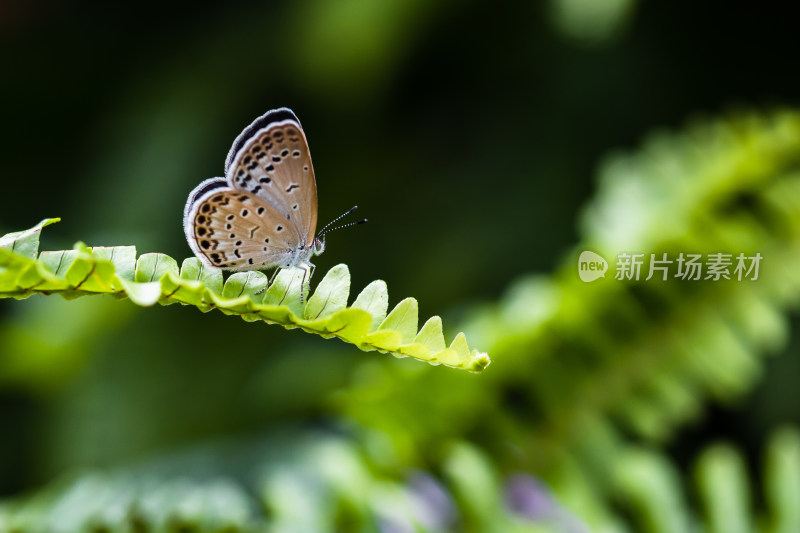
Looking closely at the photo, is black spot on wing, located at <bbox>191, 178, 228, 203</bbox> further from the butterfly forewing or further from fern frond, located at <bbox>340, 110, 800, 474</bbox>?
fern frond, located at <bbox>340, 110, 800, 474</bbox>

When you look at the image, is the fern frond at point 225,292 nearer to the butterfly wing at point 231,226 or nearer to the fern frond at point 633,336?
the butterfly wing at point 231,226

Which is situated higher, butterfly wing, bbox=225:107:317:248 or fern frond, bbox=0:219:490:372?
butterfly wing, bbox=225:107:317:248

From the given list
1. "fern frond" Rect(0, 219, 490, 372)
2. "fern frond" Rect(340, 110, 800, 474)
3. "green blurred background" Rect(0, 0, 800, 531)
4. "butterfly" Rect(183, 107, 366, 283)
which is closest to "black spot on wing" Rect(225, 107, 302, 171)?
"butterfly" Rect(183, 107, 366, 283)

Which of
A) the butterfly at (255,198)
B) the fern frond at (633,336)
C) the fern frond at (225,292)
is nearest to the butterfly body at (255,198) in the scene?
the butterfly at (255,198)

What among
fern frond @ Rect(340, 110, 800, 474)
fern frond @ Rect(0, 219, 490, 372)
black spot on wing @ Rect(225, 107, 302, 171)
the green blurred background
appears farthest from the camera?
the green blurred background

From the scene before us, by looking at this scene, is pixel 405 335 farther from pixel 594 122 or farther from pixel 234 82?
pixel 234 82

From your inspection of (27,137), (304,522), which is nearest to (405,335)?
(304,522)

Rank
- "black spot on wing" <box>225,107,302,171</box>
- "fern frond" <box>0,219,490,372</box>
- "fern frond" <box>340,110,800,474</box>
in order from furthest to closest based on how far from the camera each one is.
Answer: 1. "fern frond" <box>340,110,800,474</box>
2. "black spot on wing" <box>225,107,302,171</box>
3. "fern frond" <box>0,219,490,372</box>
